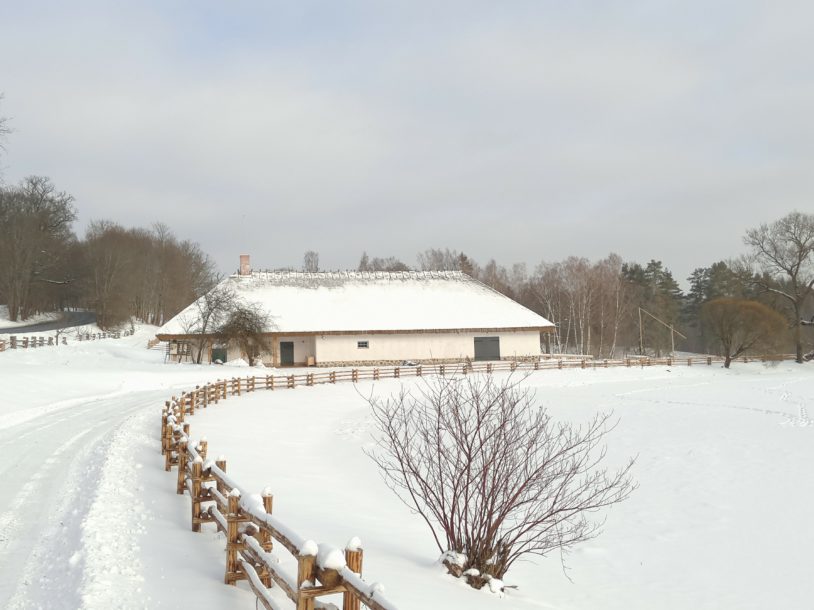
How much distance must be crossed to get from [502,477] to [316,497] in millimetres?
4271

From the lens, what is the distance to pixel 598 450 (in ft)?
53.6

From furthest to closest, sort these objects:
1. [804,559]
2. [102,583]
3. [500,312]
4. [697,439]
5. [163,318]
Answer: [163,318] < [500,312] < [697,439] < [804,559] < [102,583]

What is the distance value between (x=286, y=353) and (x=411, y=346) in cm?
805

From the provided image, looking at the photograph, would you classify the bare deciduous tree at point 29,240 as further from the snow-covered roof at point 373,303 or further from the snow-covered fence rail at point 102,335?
the snow-covered roof at point 373,303

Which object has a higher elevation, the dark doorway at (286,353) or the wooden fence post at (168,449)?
the dark doorway at (286,353)

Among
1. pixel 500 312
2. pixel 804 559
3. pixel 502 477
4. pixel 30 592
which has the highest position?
pixel 500 312

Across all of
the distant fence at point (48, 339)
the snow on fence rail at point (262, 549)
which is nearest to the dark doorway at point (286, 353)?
the distant fence at point (48, 339)

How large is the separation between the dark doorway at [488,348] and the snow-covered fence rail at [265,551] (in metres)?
32.0

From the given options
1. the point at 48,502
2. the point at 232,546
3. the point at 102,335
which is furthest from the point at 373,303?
the point at 232,546

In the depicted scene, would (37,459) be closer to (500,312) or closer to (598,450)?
(598,450)

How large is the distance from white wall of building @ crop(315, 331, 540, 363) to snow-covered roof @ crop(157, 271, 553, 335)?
77cm

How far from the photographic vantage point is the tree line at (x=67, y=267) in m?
57.2

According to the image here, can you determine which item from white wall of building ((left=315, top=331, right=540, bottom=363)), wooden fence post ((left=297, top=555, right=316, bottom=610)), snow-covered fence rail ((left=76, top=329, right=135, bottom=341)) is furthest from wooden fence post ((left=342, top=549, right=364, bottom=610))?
snow-covered fence rail ((left=76, top=329, right=135, bottom=341))

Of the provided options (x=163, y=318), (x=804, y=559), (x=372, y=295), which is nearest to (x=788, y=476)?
(x=804, y=559)
